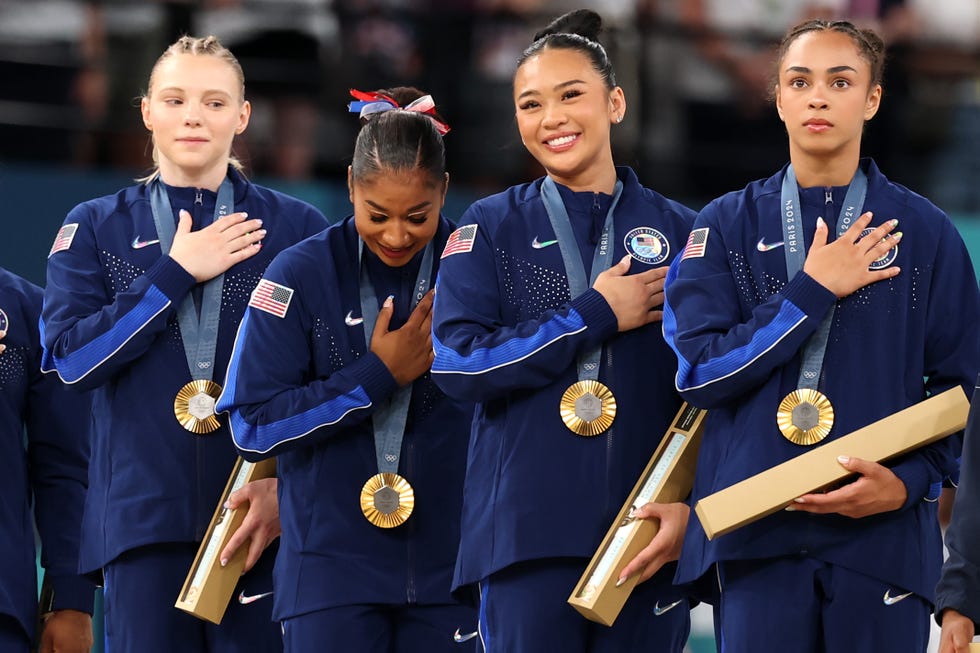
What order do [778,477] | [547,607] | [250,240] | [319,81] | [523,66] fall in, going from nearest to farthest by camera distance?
[778,477]
[547,607]
[523,66]
[250,240]
[319,81]

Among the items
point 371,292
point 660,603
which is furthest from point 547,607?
point 371,292

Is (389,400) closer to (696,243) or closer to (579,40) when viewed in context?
(696,243)

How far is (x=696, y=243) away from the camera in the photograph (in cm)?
404

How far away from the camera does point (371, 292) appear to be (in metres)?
4.47

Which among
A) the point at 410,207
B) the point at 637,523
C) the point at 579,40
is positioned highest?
the point at 579,40

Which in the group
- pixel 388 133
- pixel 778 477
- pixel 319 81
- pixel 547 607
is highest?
pixel 319 81

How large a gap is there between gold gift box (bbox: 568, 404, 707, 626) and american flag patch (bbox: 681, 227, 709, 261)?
0.37m

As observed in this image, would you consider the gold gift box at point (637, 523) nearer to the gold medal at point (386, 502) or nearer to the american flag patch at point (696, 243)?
the american flag patch at point (696, 243)

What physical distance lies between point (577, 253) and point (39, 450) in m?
1.66

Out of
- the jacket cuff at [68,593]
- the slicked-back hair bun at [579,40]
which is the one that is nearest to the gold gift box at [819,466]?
the slicked-back hair bun at [579,40]

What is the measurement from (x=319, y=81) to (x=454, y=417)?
381 cm

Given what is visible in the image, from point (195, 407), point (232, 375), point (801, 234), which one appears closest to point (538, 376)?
point (801, 234)

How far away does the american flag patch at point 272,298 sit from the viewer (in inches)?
173

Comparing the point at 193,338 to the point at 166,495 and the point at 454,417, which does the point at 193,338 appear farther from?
the point at 454,417
